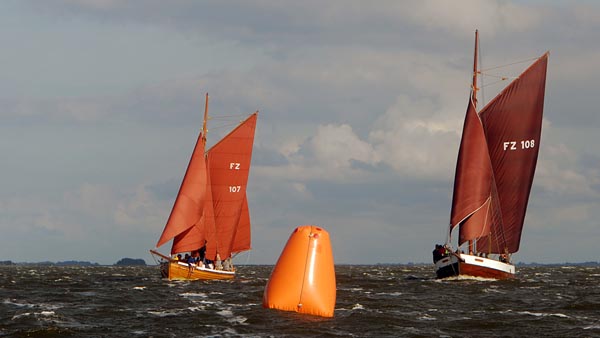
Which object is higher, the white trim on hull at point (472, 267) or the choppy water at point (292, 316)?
the white trim on hull at point (472, 267)

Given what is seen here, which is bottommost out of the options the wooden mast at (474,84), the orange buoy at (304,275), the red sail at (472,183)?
the orange buoy at (304,275)

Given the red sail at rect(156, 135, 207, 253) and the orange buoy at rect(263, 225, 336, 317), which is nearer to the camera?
the orange buoy at rect(263, 225, 336, 317)

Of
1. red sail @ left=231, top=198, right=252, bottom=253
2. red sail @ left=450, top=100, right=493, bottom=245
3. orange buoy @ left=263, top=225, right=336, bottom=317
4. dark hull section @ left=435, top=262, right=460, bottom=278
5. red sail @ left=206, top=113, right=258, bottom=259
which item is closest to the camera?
orange buoy @ left=263, top=225, right=336, bottom=317

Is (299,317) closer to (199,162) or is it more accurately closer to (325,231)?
(325,231)

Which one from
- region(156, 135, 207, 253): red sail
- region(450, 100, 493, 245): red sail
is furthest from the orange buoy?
region(450, 100, 493, 245): red sail

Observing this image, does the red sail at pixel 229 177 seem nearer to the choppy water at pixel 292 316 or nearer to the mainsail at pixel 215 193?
the mainsail at pixel 215 193

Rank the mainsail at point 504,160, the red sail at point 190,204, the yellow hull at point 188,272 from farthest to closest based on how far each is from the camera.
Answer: the mainsail at point 504,160 → the yellow hull at point 188,272 → the red sail at point 190,204

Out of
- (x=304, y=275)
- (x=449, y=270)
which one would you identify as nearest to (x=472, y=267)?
(x=449, y=270)

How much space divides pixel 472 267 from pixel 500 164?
940 cm

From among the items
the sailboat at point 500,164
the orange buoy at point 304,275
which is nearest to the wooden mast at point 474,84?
the sailboat at point 500,164

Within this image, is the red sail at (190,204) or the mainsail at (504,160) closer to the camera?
the red sail at (190,204)

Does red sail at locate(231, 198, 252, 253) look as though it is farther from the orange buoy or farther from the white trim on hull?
the orange buoy

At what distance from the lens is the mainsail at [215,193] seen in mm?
75500

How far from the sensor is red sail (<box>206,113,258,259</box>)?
78625 millimetres
